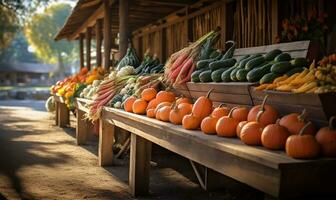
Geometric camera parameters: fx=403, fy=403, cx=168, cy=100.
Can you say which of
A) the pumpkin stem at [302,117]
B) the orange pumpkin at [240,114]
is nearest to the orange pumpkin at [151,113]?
the orange pumpkin at [240,114]

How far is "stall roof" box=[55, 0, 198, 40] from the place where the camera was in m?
9.57

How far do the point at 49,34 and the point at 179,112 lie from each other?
53.6 m

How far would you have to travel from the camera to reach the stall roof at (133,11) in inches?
377

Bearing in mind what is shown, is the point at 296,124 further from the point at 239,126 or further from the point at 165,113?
the point at 165,113

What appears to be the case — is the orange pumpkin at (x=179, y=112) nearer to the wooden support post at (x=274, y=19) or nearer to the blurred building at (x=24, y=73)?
the wooden support post at (x=274, y=19)

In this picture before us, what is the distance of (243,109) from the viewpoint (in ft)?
10.6

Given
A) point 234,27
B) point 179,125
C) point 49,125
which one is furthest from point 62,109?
point 179,125

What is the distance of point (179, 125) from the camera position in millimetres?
3793

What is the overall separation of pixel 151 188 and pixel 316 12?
3.57 metres

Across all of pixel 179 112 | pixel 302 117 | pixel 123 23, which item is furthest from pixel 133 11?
pixel 302 117

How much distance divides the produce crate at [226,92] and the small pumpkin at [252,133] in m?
0.73

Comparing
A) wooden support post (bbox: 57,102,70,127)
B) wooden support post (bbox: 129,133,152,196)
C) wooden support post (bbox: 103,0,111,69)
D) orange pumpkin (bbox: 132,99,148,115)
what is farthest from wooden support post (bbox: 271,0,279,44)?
wooden support post (bbox: 57,102,70,127)

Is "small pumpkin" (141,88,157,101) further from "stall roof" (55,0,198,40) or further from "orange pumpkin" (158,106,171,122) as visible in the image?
"stall roof" (55,0,198,40)

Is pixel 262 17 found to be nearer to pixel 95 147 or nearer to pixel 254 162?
pixel 95 147
